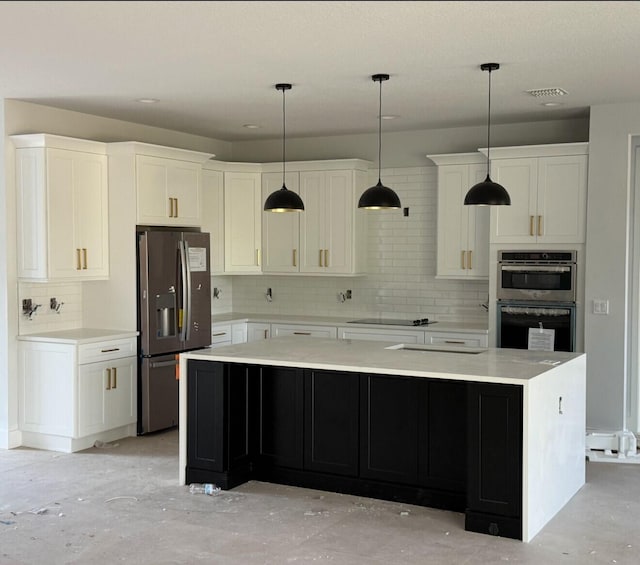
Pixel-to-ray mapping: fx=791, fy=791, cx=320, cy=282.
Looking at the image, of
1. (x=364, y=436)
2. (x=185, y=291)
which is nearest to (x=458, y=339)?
(x=364, y=436)

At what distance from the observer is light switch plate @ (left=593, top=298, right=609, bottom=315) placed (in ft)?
21.4

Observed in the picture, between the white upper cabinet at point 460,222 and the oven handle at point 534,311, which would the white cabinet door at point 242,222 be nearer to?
the white upper cabinet at point 460,222

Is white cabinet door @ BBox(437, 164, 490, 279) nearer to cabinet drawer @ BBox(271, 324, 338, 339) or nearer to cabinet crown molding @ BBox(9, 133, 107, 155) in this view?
cabinet drawer @ BBox(271, 324, 338, 339)

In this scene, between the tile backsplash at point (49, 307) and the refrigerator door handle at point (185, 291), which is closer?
the tile backsplash at point (49, 307)

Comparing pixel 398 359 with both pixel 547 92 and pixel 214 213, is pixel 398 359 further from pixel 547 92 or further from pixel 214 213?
pixel 214 213

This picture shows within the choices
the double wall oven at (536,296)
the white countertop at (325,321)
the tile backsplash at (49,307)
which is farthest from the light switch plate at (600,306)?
the tile backsplash at (49,307)

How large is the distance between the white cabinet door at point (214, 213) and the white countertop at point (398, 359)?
2.48m

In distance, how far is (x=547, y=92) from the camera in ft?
19.6

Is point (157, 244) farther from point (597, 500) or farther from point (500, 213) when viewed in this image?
point (597, 500)

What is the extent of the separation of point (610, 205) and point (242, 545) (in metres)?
4.12

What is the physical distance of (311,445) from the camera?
5391 mm

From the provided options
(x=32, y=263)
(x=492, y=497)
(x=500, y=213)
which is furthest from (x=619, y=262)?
(x=32, y=263)

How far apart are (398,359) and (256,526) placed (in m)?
1.40

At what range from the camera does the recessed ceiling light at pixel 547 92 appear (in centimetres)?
587
